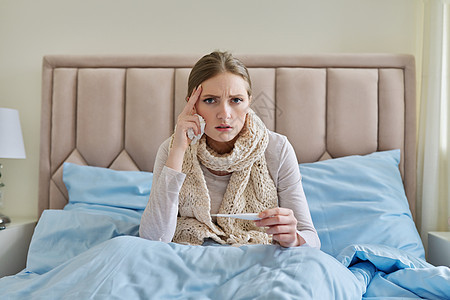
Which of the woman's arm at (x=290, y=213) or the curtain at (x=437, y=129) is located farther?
the curtain at (x=437, y=129)

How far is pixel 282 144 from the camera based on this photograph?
1.36 meters

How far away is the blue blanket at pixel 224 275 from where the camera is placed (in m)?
0.85

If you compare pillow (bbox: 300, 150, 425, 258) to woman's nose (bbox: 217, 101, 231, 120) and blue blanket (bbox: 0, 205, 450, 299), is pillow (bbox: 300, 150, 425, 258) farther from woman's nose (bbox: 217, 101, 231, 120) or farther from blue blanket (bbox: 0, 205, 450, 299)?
woman's nose (bbox: 217, 101, 231, 120)

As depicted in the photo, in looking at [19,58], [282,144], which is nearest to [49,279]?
[282,144]

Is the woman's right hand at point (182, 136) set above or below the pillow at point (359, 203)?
above

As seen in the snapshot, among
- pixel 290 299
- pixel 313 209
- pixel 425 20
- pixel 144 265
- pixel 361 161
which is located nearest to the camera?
pixel 290 299

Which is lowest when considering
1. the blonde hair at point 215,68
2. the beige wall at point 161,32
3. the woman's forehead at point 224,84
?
the woman's forehead at point 224,84

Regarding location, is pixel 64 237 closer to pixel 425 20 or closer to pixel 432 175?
pixel 432 175

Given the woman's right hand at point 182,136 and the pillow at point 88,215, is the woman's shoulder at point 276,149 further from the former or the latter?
the pillow at point 88,215

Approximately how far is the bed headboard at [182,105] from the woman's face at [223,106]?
56cm

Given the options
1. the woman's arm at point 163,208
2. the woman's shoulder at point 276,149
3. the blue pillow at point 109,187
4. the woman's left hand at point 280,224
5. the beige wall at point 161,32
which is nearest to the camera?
the woman's left hand at point 280,224

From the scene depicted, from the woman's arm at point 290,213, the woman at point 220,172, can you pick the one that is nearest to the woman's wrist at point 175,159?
the woman at point 220,172

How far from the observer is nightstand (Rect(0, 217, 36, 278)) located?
5.36 feet

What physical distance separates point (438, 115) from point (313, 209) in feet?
2.46
